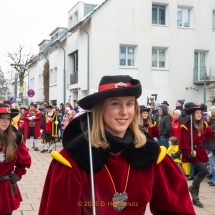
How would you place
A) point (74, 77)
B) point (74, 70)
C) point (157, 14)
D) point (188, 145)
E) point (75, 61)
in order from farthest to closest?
point (74, 70), point (75, 61), point (74, 77), point (157, 14), point (188, 145)

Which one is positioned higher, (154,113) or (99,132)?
(99,132)

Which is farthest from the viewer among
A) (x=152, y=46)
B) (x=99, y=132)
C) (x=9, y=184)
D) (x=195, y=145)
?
(x=152, y=46)

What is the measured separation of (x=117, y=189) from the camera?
2.35 m

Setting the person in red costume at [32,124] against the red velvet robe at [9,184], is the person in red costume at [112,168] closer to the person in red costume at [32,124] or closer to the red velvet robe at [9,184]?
the red velvet robe at [9,184]

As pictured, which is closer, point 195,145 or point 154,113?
point 195,145

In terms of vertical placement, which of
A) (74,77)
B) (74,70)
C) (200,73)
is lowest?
(74,77)

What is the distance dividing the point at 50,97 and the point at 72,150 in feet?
105

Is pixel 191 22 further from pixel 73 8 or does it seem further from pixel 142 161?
pixel 142 161

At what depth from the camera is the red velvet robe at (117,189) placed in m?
2.21

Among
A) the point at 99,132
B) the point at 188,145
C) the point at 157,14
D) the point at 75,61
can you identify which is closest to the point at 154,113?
the point at 188,145

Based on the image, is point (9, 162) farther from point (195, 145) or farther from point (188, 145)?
point (195, 145)

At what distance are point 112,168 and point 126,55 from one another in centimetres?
2047

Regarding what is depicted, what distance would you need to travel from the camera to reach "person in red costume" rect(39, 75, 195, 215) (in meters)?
2.23

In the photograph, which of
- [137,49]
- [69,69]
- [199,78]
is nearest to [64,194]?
[137,49]
